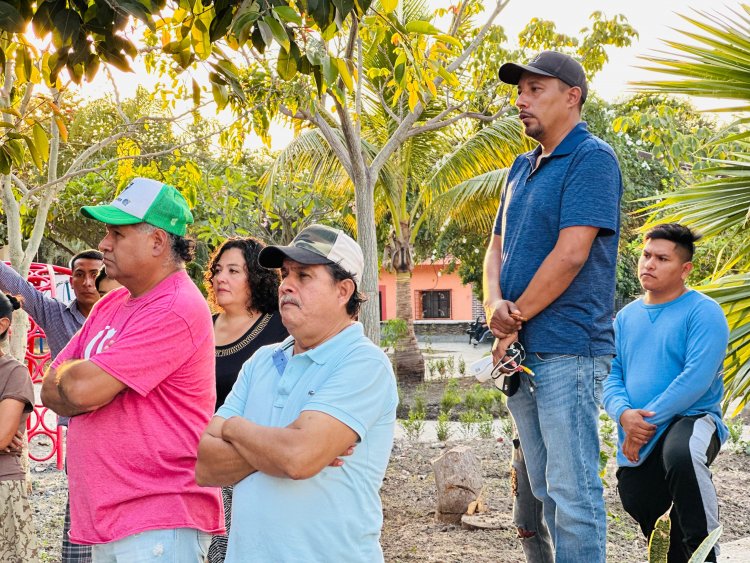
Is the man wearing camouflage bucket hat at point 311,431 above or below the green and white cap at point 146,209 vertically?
below

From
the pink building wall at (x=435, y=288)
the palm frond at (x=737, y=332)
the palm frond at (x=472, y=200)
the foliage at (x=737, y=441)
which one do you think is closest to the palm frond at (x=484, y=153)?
the palm frond at (x=472, y=200)

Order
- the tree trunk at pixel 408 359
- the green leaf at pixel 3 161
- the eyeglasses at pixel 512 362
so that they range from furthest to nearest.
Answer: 1. the tree trunk at pixel 408 359
2. the green leaf at pixel 3 161
3. the eyeglasses at pixel 512 362

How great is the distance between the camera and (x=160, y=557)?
9.91 feet

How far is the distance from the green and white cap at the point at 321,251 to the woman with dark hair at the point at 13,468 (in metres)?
1.69

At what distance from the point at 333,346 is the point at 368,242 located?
6193 mm

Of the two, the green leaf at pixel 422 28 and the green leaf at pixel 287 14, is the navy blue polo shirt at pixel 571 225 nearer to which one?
the green leaf at pixel 422 28

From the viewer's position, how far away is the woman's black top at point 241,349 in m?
4.46

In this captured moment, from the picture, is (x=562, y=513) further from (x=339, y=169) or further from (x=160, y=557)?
(x=339, y=169)

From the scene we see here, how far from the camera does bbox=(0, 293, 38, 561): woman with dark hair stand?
3977 millimetres

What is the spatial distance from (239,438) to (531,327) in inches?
50.5

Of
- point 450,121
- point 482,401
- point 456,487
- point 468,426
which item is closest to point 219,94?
point 456,487

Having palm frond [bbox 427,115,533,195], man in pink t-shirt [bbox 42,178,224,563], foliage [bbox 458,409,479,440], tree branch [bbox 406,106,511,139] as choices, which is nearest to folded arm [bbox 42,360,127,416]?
man in pink t-shirt [bbox 42,178,224,563]

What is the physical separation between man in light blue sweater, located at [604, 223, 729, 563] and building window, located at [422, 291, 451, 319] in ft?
144

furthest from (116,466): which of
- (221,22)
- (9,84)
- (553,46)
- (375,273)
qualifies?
(553,46)
